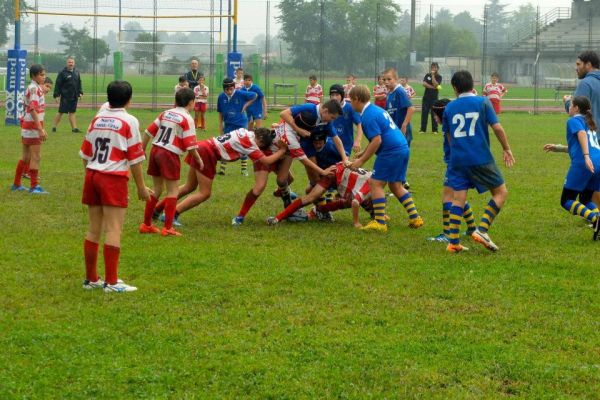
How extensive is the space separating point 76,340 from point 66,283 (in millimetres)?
1798

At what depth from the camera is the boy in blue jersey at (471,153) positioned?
955cm

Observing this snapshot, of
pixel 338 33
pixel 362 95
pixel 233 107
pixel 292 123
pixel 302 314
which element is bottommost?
pixel 302 314

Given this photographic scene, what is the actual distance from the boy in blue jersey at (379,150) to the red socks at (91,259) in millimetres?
3801

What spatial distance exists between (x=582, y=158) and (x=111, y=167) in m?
5.52

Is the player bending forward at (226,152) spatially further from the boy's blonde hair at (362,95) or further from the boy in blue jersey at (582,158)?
the boy in blue jersey at (582,158)

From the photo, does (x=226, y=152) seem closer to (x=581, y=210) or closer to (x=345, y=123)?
(x=345, y=123)

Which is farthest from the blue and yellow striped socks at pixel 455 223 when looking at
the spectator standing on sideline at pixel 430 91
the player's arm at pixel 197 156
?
the spectator standing on sideline at pixel 430 91

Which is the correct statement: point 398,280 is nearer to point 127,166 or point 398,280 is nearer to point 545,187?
point 127,166

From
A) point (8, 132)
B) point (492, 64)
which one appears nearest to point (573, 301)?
point (8, 132)

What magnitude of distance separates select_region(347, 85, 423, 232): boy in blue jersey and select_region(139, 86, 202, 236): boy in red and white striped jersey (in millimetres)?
1945

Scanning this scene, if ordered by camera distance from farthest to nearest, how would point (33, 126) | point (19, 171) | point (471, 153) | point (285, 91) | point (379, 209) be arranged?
point (285, 91) → point (19, 171) → point (33, 126) → point (379, 209) → point (471, 153)

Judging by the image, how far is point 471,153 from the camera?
31.4 feet

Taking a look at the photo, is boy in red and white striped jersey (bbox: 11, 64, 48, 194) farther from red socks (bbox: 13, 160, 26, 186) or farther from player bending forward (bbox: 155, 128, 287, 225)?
player bending forward (bbox: 155, 128, 287, 225)

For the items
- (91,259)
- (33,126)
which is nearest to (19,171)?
(33,126)
